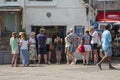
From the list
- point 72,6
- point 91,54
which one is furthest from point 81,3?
point 91,54

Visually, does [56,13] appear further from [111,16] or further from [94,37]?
[111,16]

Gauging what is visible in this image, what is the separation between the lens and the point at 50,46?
80.5ft

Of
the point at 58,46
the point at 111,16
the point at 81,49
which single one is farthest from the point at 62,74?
the point at 111,16

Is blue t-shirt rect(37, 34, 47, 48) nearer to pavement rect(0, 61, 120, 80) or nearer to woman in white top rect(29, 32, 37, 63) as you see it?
woman in white top rect(29, 32, 37, 63)

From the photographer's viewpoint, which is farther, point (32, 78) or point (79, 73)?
point (79, 73)

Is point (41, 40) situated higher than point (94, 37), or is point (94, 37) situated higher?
point (94, 37)

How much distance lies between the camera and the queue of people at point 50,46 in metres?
23.1

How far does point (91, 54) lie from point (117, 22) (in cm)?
549

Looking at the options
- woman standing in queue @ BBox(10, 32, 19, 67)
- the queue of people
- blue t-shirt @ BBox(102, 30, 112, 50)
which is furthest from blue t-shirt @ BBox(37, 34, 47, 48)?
blue t-shirt @ BBox(102, 30, 112, 50)

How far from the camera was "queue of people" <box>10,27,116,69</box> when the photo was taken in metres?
23.1

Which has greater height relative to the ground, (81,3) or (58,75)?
(81,3)

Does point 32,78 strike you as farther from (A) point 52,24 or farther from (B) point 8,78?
(A) point 52,24

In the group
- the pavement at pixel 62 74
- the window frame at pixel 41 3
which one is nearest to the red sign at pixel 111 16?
the window frame at pixel 41 3

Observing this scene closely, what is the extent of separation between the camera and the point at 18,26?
2691 centimetres
